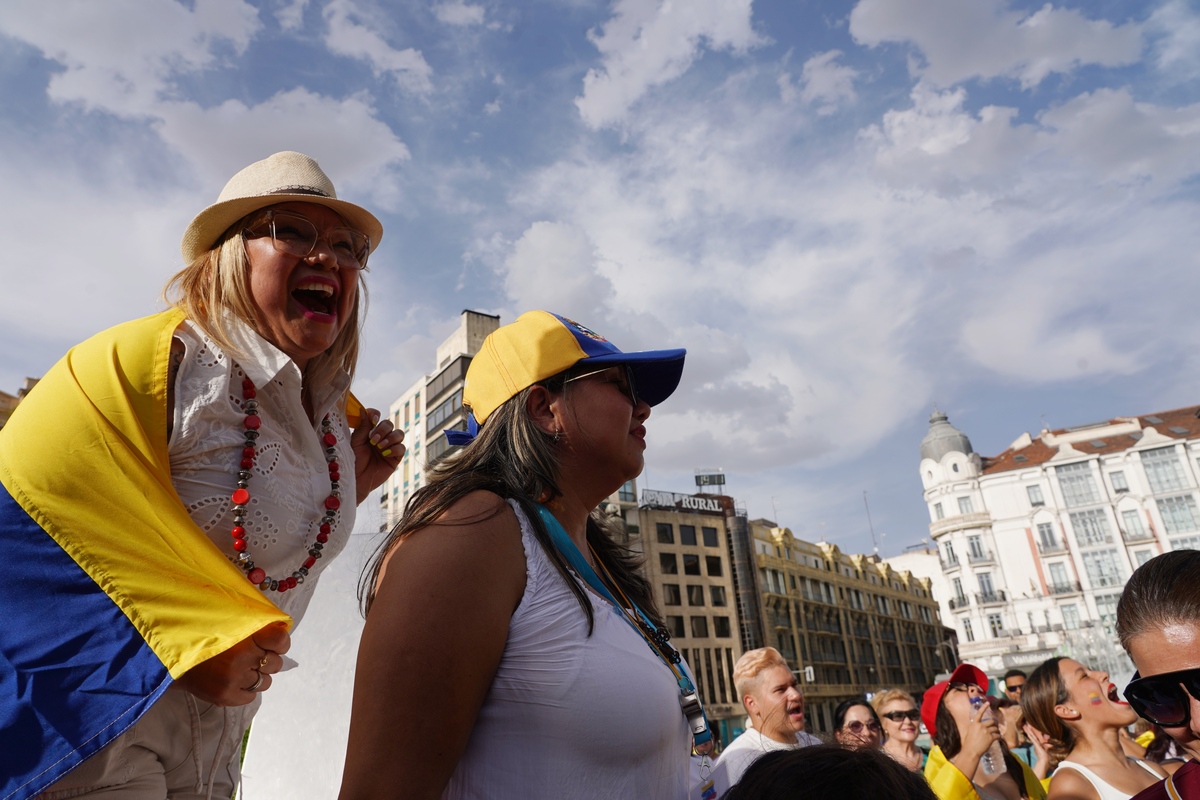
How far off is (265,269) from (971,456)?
69142 mm

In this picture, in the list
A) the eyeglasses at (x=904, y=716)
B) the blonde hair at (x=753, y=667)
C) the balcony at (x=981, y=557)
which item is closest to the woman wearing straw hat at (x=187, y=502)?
the blonde hair at (x=753, y=667)

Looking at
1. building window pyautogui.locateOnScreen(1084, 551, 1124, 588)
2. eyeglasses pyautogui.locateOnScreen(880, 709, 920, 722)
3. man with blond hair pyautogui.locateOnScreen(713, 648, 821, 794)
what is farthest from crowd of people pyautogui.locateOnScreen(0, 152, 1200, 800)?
building window pyautogui.locateOnScreen(1084, 551, 1124, 588)

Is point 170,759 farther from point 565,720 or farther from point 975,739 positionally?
point 975,739

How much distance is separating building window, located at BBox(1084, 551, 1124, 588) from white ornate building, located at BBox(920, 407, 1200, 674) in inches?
2.7

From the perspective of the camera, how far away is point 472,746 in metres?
1.51

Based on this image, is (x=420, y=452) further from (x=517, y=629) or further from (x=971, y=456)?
(x=517, y=629)

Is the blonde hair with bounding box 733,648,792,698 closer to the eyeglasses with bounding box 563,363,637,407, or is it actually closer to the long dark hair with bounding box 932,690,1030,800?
the long dark hair with bounding box 932,690,1030,800

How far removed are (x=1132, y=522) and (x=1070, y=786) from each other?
6213cm

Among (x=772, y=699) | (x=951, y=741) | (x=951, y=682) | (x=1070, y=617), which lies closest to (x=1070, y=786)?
(x=951, y=741)

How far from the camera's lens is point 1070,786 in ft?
13.2

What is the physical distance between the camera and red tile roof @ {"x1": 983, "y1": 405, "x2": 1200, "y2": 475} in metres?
57.8

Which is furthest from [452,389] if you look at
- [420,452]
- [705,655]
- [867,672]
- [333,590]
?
[333,590]

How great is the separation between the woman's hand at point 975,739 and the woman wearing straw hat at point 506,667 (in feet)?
13.6

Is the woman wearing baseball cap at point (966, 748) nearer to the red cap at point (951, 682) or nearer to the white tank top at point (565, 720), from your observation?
the red cap at point (951, 682)
